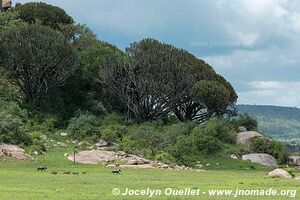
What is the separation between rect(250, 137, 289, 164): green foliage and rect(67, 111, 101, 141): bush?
1854 centimetres

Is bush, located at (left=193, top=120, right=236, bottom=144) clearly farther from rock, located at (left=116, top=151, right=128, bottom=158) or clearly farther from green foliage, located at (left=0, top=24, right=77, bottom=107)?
green foliage, located at (left=0, top=24, right=77, bottom=107)

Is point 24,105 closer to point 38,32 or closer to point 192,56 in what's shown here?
point 38,32

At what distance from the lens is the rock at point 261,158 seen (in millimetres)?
59344

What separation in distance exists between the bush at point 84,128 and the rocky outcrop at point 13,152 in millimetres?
11359

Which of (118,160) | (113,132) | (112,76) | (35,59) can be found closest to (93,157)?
(118,160)

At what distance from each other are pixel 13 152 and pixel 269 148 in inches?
1218

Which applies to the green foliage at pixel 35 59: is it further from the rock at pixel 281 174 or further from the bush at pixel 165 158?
the rock at pixel 281 174

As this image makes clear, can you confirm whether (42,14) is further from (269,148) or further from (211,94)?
(269,148)

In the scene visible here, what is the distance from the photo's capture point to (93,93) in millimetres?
79250

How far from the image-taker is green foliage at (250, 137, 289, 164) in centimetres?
6353

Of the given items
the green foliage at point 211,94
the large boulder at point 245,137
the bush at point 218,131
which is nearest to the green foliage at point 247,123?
the green foliage at point 211,94

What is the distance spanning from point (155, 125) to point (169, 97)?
5.22 m

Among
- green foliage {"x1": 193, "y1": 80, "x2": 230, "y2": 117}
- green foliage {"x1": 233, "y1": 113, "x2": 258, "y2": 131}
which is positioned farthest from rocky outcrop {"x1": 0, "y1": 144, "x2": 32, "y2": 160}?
green foliage {"x1": 233, "y1": 113, "x2": 258, "y2": 131}

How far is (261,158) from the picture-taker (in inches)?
2360
